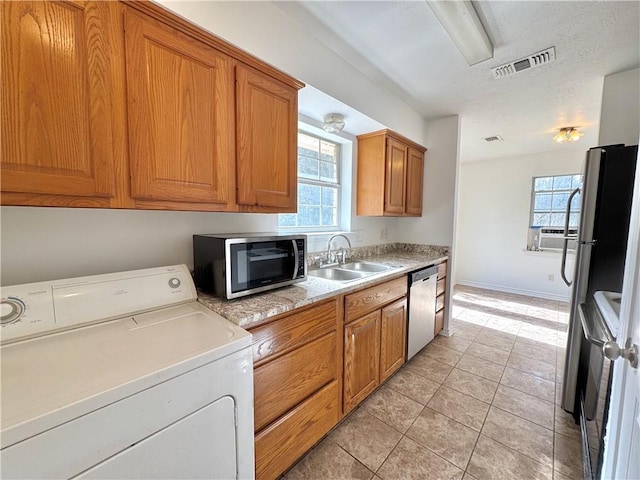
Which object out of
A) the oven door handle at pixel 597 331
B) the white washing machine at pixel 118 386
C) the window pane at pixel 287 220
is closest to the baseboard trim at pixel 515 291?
the oven door handle at pixel 597 331

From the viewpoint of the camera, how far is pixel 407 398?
6.45ft

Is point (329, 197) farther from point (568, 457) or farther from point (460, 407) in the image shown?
point (568, 457)

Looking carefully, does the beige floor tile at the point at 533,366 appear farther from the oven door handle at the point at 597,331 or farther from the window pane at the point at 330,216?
the window pane at the point at 330,216

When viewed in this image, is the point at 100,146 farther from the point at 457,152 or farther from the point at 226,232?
the point at 457,152

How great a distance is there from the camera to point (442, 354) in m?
2.61

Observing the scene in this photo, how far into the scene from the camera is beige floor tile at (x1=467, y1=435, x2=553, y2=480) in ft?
4.53

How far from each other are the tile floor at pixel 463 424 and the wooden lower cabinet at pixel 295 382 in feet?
0.67

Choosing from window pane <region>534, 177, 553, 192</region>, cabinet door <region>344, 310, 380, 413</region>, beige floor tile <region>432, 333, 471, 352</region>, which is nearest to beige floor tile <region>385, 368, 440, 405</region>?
cabinet door <region>344, 310, 380, 413</region>

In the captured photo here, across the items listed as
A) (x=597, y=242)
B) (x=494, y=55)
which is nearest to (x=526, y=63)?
(x=494, y=55)

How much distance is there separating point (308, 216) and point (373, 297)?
39.2 inches

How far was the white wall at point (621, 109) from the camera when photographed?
195 centimetres

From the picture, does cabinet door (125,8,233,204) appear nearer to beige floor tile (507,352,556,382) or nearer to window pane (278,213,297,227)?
window pane (278,213,297,227)

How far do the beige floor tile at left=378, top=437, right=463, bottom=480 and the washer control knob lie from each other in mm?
1738

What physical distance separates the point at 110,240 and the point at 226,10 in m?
1.27
